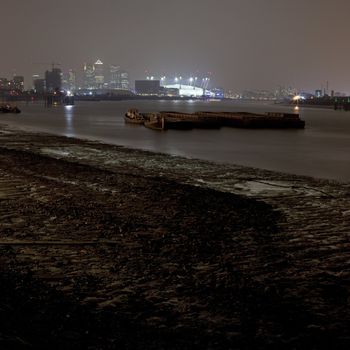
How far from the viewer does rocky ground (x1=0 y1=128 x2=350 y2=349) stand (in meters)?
5.62

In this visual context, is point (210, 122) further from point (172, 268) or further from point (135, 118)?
point (172, 268)

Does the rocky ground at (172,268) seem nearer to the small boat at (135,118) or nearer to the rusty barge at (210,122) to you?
the rusty barge at (210,122)

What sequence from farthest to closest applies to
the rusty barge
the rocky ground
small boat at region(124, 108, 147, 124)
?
1. small boat at region(124, 108, 147, 124)
2. the rusty barge
3. the rocky ground

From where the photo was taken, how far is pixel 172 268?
25.7 feet

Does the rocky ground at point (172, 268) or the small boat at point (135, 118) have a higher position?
the small boat at point (135, 118)

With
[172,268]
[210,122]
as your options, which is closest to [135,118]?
[210,122]

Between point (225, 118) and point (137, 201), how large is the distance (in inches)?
2130

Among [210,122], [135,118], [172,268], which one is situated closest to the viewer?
[172,268]

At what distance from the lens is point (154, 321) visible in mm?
5926

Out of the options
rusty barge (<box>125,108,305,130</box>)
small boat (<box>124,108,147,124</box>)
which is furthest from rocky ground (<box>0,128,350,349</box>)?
small boat (<box>124,108,147,124</box>)

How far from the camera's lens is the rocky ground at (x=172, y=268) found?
5.62 meters

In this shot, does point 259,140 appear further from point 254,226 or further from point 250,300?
point 250,300

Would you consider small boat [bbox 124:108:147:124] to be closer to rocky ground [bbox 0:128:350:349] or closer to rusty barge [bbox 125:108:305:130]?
rusty barge [bbox 125:108:305:130]

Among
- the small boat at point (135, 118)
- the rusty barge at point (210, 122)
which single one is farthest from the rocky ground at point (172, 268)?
the small boat at point (135, 118)
